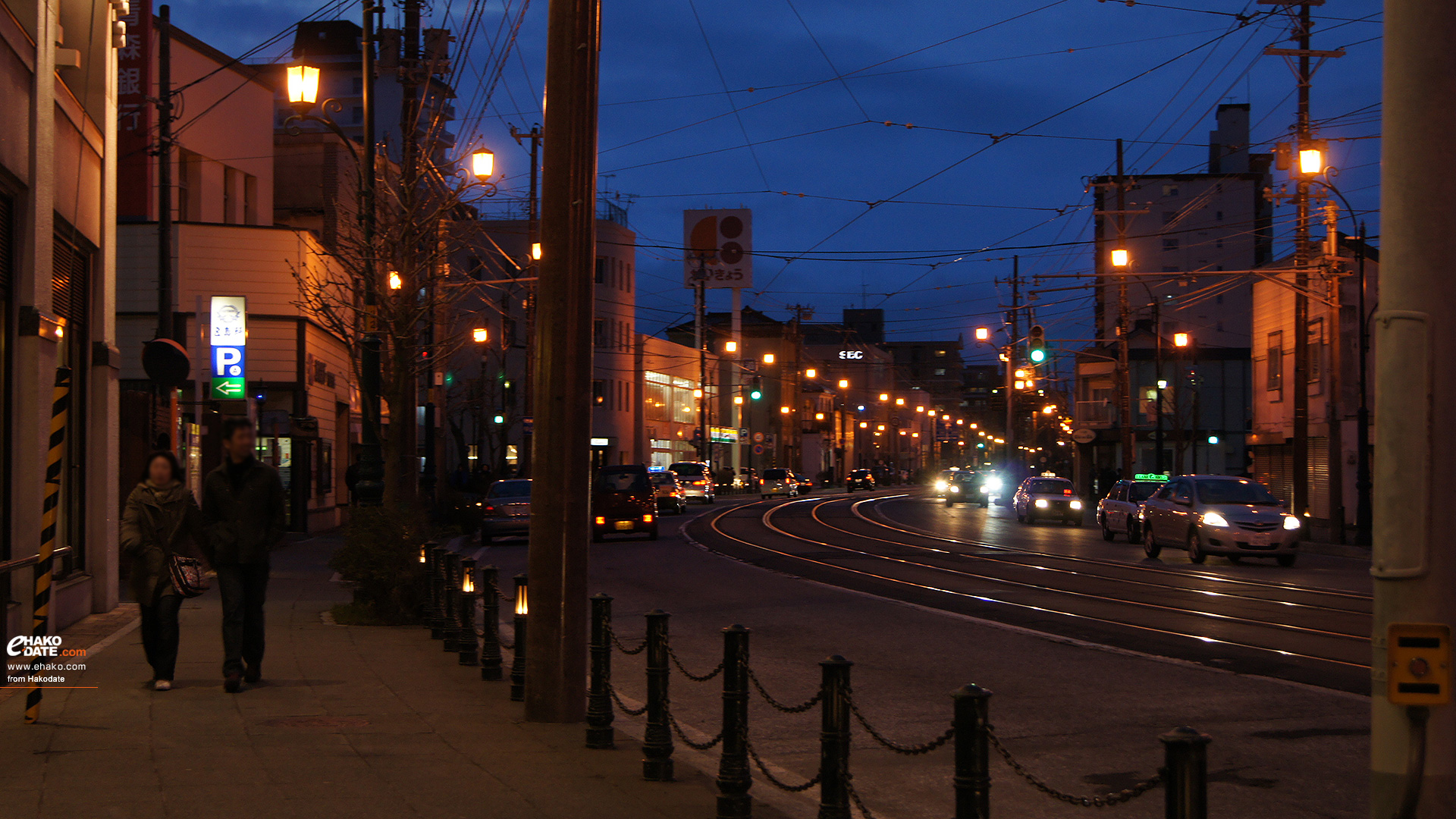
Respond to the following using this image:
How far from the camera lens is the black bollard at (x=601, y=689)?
8.07 metres

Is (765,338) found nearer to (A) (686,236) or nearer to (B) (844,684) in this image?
(A) (686,236)

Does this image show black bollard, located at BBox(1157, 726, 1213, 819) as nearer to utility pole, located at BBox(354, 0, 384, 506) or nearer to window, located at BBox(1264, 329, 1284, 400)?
utility pole, located at BBox(354, 0, 384, 506)

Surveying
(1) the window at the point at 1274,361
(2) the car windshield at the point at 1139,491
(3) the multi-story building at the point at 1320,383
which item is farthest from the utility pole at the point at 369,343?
(1) the window at the point at 1274,361

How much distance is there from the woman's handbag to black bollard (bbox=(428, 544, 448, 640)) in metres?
3.87

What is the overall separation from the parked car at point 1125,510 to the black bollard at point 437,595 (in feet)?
69.0

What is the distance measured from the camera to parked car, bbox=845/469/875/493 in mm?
95131

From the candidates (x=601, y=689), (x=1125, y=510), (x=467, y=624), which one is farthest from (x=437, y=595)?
(x=1125, y=510)

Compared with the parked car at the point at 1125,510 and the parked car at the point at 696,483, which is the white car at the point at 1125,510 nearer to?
the parked car at the point at 1125,510

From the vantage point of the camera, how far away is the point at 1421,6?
4.19m

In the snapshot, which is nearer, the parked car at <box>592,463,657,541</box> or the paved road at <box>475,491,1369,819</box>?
the paved road at <box>475,491,1369,819</box>

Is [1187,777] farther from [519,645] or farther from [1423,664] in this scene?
[519,645]

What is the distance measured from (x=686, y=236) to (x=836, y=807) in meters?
81.0

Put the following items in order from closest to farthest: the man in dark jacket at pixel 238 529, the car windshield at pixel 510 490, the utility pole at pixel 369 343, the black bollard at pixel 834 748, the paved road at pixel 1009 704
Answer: the black bollard at pixel 834 748 → the paved road at pixel 1009 704 → the man in dark jacket at pixel 238 529 → the utility pole at pixel 369 343 → the car windshield at pixel 510 490

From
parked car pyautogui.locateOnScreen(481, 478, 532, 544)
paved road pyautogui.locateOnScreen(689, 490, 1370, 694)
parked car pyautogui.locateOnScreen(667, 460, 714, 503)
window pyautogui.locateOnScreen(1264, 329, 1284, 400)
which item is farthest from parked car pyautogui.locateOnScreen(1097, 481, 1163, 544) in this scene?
parked car pyautogui.locateOnScreen(667, 460, 714, 503)
